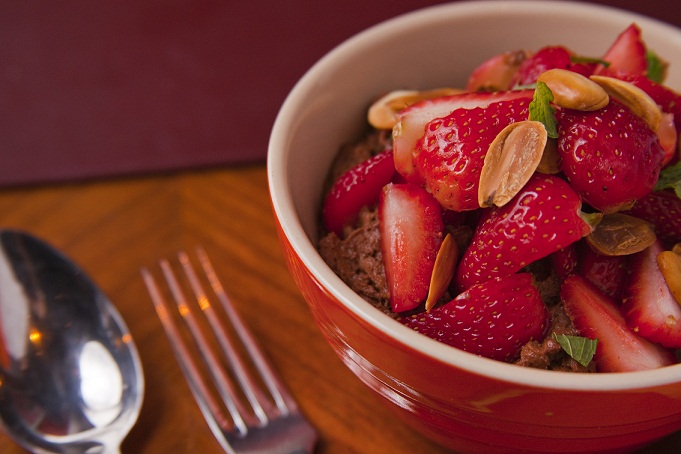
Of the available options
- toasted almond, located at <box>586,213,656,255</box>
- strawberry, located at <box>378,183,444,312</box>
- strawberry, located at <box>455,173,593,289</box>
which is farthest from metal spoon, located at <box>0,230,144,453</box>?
toasted almond, located at <box>586,213,656,255</box>

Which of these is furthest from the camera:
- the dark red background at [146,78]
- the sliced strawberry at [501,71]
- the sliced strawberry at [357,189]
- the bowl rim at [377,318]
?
the dark red background at [146,78]

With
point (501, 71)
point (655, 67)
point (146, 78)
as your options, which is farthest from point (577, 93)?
point (146, 78)

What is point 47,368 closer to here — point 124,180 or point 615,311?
point 124,180

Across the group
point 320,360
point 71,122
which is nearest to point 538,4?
point 320,360

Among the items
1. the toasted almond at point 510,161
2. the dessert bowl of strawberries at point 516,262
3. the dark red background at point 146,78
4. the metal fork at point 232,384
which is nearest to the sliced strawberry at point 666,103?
the dessert bowl of strawberries at point 516,262

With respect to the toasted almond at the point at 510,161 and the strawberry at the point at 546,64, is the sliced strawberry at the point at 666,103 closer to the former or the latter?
the strawberry at the point at 546,64

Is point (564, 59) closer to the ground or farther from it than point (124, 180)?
farther from it
